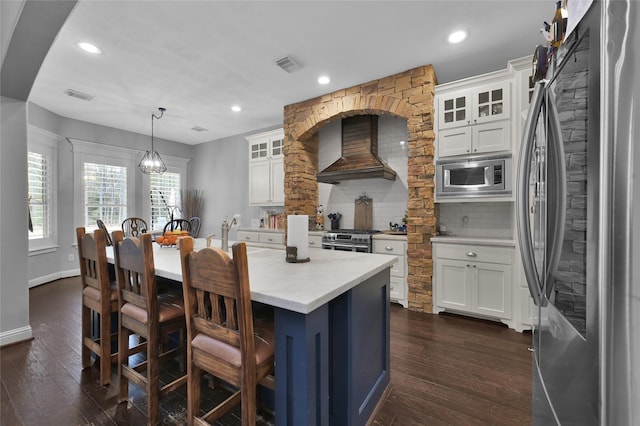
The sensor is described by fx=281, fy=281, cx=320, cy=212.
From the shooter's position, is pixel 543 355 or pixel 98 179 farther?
pixel 98 179

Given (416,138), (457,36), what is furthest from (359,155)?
(457,36)

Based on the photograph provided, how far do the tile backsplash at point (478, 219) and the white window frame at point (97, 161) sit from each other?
A: 19.6 feet

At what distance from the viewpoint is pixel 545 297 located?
0.90 meters

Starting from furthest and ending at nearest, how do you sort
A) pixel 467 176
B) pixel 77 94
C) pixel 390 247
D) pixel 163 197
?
pixel 163 197, pixel 77 94, pixel 390 247, pixel 467 176

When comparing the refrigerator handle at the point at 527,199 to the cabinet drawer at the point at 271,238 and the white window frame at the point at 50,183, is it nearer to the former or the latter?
the cabinet drawer at the point at 271,238

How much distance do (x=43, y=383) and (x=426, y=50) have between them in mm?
4349

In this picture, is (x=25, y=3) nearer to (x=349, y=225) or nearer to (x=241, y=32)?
(x=241, y=32)

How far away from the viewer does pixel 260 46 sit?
A: 2.94m

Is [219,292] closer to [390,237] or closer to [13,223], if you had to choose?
[390,237]

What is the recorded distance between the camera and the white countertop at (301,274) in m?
1.10

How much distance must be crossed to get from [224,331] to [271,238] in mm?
3553

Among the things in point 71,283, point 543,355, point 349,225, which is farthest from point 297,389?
point 71,283

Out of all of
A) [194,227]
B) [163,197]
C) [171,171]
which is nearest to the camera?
[194,227]

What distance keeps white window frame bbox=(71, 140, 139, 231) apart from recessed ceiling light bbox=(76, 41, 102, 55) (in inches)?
113
